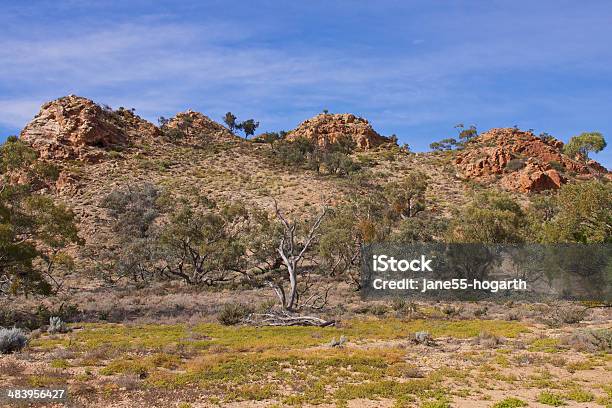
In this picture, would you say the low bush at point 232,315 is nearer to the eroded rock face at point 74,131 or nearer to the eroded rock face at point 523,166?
the eroded rock face at point 523,166

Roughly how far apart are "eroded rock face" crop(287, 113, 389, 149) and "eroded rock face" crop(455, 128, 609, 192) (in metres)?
17.5

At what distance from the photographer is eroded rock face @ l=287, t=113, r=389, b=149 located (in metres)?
88.3

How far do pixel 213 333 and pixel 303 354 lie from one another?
6256 millimetres

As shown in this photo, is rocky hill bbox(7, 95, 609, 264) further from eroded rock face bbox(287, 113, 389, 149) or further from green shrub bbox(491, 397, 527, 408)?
green shrub bbox(491, 397, 527, 408)

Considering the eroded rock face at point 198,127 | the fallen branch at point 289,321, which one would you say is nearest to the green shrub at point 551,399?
the fallen branch at point 289,321

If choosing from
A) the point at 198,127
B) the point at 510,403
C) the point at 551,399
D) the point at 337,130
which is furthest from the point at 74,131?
the point at 551,399

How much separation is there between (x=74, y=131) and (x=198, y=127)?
2448 centimetres

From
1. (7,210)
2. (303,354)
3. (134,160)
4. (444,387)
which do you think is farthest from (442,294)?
(134,160)

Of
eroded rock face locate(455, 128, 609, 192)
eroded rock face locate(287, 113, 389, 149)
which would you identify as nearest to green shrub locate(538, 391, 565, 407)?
eroded rock face locate(455, 128, 609, 192)

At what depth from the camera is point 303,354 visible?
15.5m

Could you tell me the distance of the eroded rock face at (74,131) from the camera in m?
67.6

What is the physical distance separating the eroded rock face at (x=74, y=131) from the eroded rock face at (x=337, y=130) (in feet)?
94.9

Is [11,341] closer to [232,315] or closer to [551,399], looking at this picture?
[232,315]

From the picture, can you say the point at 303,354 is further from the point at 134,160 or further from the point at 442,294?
the point at 134,160
